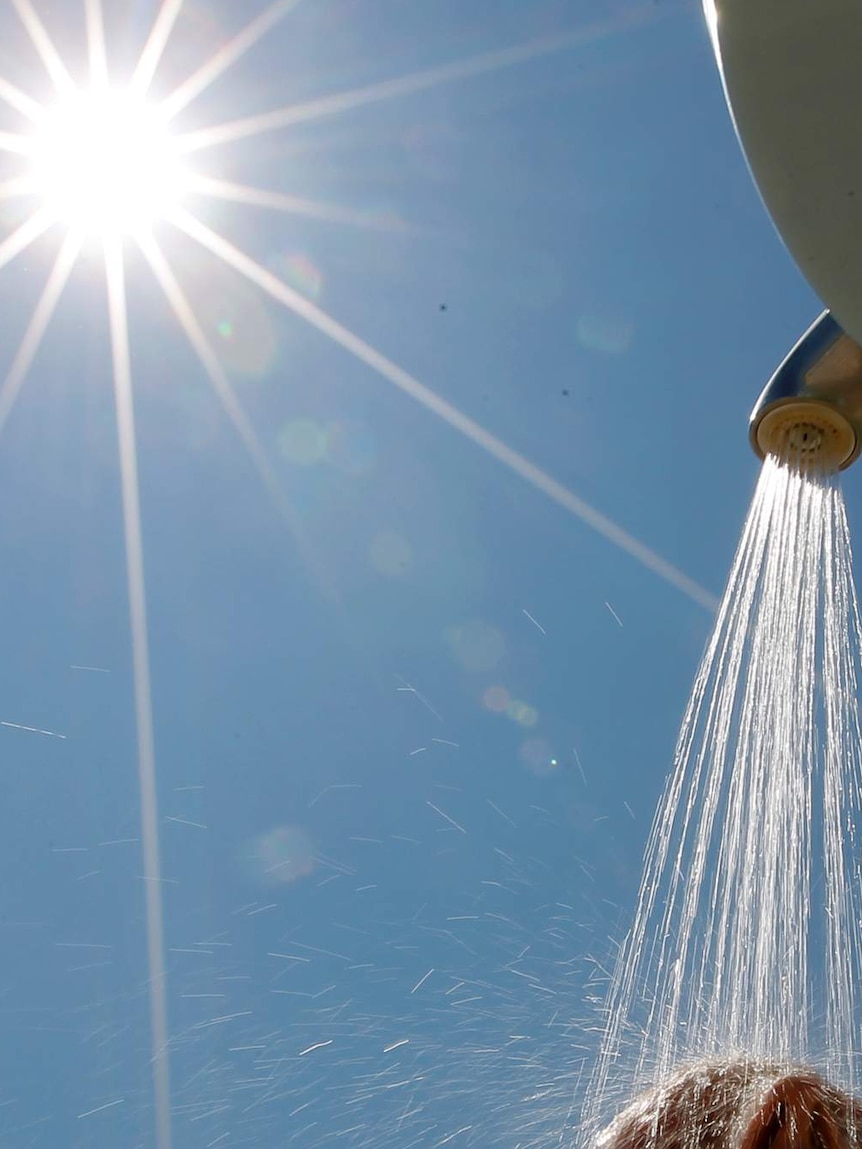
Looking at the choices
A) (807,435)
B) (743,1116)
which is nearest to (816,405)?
(807,435)

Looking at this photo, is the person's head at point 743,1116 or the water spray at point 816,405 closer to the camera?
the person's head at point 743,1116

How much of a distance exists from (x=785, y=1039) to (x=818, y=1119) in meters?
1.80

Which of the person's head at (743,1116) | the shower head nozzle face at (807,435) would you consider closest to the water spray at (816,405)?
the shower head nozzle face at (807,435)

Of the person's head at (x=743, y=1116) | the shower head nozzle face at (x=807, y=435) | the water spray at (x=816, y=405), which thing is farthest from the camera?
the shower head nozzle face at (x=807, y=435)

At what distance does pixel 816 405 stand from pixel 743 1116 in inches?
57.7

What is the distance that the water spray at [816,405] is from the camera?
249 centimetres

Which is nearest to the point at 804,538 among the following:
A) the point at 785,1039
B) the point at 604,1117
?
the point at 785,1039

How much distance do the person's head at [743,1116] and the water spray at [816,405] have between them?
4.49 feet

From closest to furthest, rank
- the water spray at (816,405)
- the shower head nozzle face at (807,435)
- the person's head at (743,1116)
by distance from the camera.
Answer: the person's head at (743,1116)
the water spray at (816,405)
the shower head nozzle face at (807,435)

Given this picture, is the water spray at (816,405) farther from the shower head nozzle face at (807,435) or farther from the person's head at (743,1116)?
the person's head at (743,1116)

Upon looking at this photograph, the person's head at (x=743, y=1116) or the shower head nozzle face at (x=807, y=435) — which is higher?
the shower head nozzle face at (x=807, y=435)

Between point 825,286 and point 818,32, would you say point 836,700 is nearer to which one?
point 825,286

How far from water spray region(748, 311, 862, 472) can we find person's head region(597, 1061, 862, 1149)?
1369 mm

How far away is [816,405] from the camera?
8.55 ft
